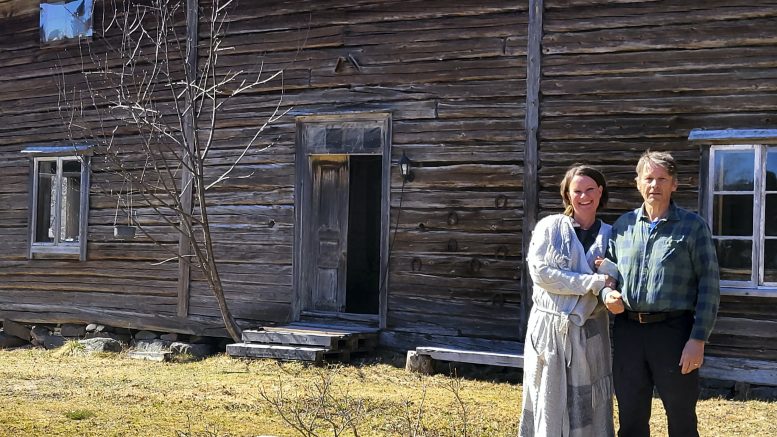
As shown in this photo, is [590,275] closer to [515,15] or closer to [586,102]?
[586,102]

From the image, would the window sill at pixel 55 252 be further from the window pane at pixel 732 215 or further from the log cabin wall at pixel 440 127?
the window pane at pixel 732 215

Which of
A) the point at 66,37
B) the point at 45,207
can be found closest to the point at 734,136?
the point at 66,37

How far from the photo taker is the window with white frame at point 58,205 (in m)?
12.1

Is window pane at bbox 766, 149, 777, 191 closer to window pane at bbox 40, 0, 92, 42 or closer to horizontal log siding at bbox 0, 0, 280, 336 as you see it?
horizontal log siding at bbox 0, 0, 280, 336

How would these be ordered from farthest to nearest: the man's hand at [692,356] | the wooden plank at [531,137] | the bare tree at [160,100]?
the bare tree at [160,100]
the wooden plank at [531,137]
the man's hand at [692,356]

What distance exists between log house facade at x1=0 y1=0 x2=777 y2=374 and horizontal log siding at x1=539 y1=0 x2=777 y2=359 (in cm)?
1

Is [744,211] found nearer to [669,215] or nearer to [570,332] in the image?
[669,215]

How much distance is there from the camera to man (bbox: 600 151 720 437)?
4406mm

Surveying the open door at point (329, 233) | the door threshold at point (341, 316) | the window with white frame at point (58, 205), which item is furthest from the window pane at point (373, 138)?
the window with white frame at point (58, 205)

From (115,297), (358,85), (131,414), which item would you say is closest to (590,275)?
(131,414)

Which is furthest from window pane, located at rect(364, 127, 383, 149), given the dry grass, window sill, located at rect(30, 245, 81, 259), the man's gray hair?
the man's gray hair

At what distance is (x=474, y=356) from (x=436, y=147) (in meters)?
2.11

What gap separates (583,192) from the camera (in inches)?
185

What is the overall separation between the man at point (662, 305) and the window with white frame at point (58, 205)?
8891 millimetres
